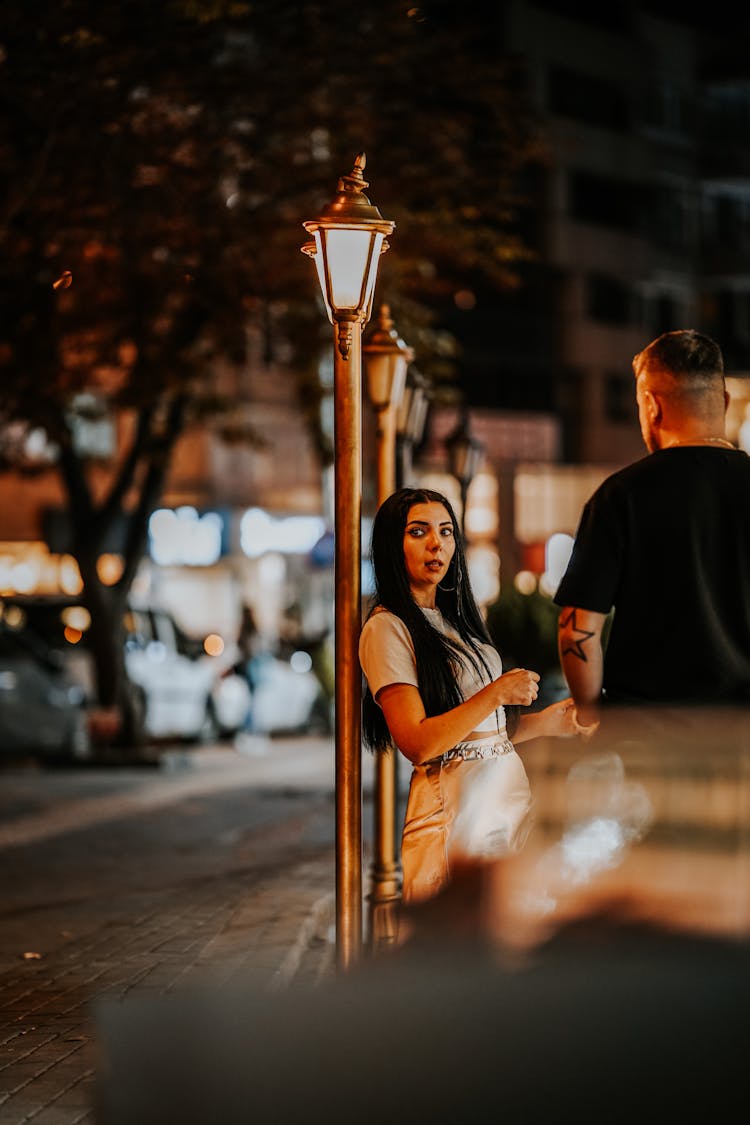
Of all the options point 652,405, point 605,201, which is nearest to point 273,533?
point 605,201

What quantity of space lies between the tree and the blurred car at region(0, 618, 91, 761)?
0.63 metres

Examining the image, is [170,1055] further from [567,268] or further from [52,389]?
[567,268]

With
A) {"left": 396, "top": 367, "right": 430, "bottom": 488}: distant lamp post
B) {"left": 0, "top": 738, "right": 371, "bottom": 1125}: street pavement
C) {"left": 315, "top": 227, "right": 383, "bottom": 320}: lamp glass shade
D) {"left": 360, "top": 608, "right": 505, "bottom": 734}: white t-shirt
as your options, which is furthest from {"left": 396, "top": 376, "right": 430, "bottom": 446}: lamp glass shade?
{"left": 360, "top": 608, "right": 505, "bottom": 734}: white t-shirt

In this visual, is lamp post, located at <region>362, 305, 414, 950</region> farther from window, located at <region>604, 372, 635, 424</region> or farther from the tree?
window, located at <region>604, 372, 635, 424</region>

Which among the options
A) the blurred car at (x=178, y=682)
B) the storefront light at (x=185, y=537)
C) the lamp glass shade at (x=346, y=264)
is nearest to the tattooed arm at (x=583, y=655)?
the lamp glass shade at (x=346, y=264)

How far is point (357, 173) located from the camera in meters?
7.05

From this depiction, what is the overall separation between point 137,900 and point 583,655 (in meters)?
7.15

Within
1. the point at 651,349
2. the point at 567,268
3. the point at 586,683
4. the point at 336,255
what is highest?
the point at 567,268

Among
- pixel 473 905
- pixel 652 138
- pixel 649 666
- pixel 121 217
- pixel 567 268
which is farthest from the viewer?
pixel 652 138

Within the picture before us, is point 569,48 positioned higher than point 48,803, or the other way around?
point 569,48

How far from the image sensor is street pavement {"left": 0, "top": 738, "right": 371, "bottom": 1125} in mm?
7066

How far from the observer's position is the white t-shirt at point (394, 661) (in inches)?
223

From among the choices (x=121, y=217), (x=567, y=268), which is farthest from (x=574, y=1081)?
(x=567, y=268)

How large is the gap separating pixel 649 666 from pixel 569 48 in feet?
166
